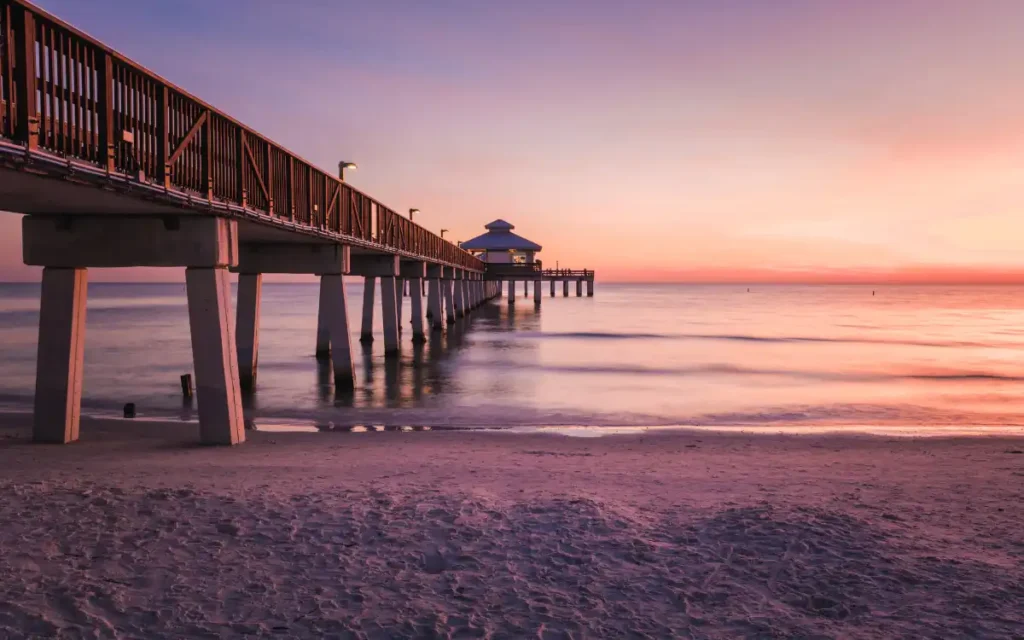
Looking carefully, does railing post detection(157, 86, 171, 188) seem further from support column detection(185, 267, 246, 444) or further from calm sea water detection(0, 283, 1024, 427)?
calm sea water detection(0, 283, 1024, 427)

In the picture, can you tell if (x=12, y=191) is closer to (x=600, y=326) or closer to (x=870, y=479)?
(x=870, y=479)

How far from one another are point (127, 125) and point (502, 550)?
764 cm

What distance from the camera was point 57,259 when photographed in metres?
11.7

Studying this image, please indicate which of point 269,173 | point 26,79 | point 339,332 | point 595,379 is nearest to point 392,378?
point 339,332

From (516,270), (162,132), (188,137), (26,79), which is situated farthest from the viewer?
(516,270)

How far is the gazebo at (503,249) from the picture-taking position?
286 ft

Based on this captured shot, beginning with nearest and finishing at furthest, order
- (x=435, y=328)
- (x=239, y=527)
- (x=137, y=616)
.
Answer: (x=137, y=616) → (x=239, y=527) → (x=435, y=328)

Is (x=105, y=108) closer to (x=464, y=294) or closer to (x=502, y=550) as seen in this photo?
(x=502, y=550)

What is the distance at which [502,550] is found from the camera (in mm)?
6641

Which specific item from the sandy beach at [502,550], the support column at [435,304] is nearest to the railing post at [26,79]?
the sandy beach at [502,550]

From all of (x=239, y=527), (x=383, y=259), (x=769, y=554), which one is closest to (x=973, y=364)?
(x=383, y=259)

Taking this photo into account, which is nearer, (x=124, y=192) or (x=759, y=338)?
(x=124, y=192)

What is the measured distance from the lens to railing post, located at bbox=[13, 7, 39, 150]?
722 cm

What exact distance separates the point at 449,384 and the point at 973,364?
84.2 feet
